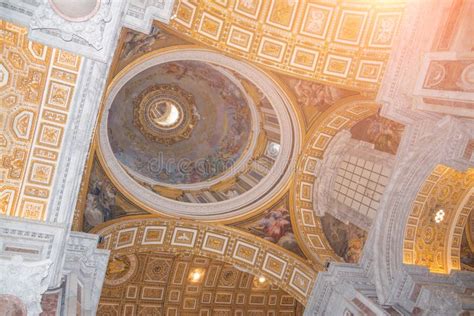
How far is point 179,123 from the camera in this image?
14.7 meters

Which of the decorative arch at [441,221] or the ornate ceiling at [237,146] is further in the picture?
the decorative arch at [441,221]

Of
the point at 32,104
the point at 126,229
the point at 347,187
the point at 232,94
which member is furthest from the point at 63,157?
the point at 347,187

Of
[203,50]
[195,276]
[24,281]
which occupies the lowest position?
[195,276]

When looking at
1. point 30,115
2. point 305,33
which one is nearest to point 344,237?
point 305,33

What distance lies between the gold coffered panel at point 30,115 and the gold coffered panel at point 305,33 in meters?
3.21

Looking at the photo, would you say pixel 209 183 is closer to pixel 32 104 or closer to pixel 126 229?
pixel 126 229

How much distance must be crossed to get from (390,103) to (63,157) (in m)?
6.98

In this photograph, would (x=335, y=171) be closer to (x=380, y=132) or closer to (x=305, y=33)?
(x=380, y=132)

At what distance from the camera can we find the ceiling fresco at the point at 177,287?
1520 cm

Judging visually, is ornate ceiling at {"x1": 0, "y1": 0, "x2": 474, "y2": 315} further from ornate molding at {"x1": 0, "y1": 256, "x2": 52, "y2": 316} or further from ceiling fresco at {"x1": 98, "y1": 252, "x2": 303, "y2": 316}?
ornate molding at {"x1": 0, "y1": 256, "x2": 52, "y2": 316}

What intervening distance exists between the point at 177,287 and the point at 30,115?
10257 mm

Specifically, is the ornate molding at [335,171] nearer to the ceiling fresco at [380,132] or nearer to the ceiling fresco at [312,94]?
the ceiling fresco at [380,132]

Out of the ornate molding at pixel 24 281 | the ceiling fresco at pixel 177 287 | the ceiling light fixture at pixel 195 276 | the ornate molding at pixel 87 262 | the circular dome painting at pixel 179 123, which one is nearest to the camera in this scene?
the ornate molding at pixel 24 281

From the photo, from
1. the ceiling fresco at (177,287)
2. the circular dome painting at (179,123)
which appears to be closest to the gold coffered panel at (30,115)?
the circular dome painting at (179,123)
